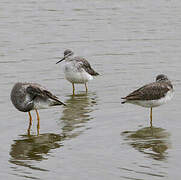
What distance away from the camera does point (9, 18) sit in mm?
28422

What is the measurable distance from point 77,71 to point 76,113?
2.86 meters

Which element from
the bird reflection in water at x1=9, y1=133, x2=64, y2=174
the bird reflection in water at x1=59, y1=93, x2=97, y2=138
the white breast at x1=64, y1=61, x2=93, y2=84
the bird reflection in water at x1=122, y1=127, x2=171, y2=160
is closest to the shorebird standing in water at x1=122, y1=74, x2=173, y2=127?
the bird reflection in water at x1=122, y1=127, x2=171, y2=160

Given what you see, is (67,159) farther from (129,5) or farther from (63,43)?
(129,5)

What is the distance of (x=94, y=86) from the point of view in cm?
Result: 1977

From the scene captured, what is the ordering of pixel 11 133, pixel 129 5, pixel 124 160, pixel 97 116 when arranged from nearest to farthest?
pixel 124 160, pixel 11 133, pixel 97 116, pixel 129 5

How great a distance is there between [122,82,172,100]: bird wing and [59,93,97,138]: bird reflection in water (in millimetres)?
1464

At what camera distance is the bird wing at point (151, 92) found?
15.0 m

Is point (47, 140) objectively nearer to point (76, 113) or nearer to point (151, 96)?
point (76, 113)

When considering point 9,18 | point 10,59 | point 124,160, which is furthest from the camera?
point 9,18

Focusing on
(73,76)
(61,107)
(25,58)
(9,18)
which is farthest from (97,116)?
(9,18)

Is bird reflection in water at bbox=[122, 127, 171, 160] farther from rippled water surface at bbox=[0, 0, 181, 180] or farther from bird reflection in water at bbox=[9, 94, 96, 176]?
bird reflection in water at bbox=[9, 94, 96, 176]

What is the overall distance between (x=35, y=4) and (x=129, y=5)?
5.08 meters

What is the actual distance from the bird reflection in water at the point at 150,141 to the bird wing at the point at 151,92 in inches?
32.3

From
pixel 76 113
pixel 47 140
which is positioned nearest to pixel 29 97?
pixel 47 140
